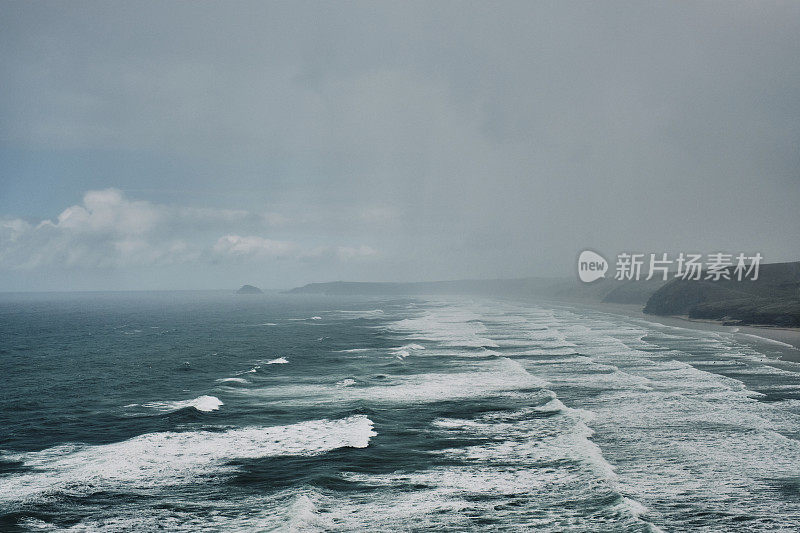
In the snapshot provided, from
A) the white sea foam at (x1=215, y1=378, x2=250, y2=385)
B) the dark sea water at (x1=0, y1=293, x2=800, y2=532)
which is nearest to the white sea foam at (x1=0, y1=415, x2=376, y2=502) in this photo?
the dark sea water at (x1=0, y1=293, x2=800, y2=532)

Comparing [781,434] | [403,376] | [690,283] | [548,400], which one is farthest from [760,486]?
[690,283]

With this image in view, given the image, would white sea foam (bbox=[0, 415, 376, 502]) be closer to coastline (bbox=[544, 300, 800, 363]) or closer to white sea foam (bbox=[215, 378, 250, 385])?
white sea foam (bbox=[215, 378, 250, 385])

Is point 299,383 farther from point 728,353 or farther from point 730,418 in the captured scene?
point 728,353

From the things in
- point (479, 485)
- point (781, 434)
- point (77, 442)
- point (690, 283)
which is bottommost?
point (77, 442)

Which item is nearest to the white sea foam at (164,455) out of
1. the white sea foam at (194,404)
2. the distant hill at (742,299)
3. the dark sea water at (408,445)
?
the dark sea water at (408,445)

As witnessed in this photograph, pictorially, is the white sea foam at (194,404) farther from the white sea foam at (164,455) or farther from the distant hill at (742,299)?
the distant hill at (742,299)
